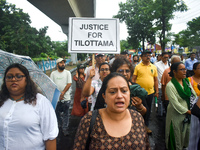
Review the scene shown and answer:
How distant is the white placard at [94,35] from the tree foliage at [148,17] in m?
18.6

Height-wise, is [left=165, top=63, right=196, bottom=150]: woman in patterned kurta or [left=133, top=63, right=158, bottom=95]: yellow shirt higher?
[left=133, top=63, right=158, bottom=95]: yellow shirt

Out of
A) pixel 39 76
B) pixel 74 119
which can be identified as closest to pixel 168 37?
pixel 74 119

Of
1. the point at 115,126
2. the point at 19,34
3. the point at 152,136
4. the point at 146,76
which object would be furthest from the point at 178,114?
the point at 19,34

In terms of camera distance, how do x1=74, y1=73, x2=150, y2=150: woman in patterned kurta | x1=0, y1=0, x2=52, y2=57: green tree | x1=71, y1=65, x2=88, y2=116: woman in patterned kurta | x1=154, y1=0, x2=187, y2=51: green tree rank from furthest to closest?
x1=154, y1=0, x2=187, y2=51: green tree < x1=0, y1=0, x2=52, y2=57: green tree < x1=71, y1=65, x2=88, y2=116: woman in patterned kurta < x1=74, y1=73, x2=150, y2=150: woman in patterned kurta

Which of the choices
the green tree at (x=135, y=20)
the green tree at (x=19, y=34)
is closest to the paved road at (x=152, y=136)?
the green tree at (x=19, y=34)

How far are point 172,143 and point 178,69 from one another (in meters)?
1.34

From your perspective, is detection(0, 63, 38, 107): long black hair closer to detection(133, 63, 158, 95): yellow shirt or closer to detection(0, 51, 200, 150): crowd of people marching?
detection(0, 51, 200, 150): crowd of people marching

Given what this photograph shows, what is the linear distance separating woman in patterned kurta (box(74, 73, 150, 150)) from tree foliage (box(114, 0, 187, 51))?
2013cm

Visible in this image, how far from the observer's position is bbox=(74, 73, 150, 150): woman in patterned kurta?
142 cm

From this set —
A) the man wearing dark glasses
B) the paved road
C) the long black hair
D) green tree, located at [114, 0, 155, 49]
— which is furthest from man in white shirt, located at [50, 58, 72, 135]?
green tree, located at [114, 0, 155, 49]

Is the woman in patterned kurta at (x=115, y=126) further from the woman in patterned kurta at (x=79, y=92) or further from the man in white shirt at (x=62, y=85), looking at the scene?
the woman in patterned kurta at (x=79, y=92)

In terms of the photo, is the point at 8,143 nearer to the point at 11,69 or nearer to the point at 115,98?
the point at 11,69

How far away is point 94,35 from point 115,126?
6.34 feet

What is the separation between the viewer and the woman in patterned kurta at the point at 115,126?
55.9 inches
